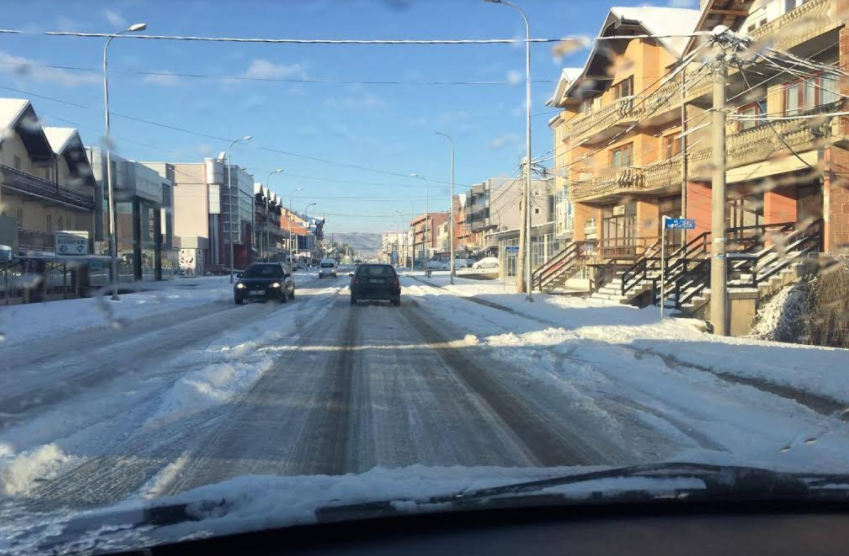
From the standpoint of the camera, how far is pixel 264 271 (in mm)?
25578

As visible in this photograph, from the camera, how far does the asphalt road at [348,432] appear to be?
15.3 ft

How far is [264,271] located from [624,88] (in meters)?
16.9

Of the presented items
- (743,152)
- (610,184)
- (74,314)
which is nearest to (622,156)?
(610,184)

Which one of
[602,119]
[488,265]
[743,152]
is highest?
[602,119]

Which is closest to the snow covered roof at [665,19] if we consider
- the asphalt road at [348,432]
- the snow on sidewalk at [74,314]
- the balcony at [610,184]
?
the balcony at [610,184]

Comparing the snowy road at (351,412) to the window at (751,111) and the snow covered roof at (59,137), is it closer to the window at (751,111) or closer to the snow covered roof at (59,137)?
the window at (751,111)

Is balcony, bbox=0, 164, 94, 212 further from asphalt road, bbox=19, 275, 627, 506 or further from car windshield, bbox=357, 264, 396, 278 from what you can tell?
asphalt road, bbox=19, 275, 627, 506

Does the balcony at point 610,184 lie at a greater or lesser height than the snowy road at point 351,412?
greater

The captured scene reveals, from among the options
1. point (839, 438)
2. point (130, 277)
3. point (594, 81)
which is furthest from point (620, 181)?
point (130, 277)

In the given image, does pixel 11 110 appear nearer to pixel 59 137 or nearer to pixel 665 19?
pixel 59 137

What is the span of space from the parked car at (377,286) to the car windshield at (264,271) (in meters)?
3.98

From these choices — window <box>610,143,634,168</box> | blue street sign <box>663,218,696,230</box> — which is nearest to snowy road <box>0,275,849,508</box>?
blue street sign <box>663,218,696,230</box>

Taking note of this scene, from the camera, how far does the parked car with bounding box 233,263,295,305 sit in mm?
24422

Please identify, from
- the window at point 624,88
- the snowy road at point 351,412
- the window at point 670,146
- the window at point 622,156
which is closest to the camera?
the snowy road at point 351,412
